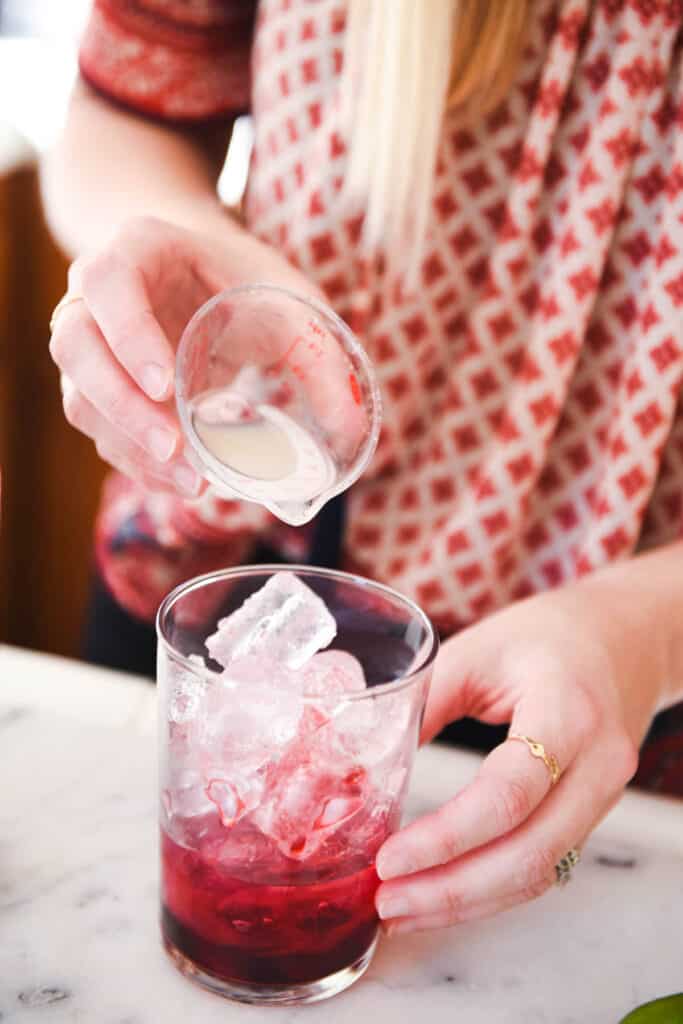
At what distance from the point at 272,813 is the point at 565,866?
0.66 feet

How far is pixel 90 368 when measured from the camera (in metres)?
0.66

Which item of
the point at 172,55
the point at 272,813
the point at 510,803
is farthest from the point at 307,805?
the point at 172,55

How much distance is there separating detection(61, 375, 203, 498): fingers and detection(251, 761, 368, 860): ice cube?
0.79ft

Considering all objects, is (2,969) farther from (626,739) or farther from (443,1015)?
(626,739)

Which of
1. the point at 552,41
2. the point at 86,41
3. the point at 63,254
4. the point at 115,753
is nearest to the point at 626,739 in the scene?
the point at 115,753

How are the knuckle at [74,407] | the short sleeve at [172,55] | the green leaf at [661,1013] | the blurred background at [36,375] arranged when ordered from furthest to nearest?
1. the blurred background at [36,375]
2. the short sleeve at [172,55]
3. the knuckle at [74,407]
4. the green leaf at [661,1013]

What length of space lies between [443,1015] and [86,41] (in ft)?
2.90

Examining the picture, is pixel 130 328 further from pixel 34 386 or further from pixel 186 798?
pixel 34 386

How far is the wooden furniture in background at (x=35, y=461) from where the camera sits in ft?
6.23

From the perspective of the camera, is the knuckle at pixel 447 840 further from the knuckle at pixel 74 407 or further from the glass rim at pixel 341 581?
the knuckle at pixel 74 407

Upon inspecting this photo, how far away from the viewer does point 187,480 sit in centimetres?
72

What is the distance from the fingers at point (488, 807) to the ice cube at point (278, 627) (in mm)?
109

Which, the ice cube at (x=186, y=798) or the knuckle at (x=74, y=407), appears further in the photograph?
the knuckle at (x=74, y=407)

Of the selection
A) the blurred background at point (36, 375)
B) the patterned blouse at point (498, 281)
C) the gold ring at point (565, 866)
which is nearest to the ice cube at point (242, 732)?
the gold ring at point (565, 866)
